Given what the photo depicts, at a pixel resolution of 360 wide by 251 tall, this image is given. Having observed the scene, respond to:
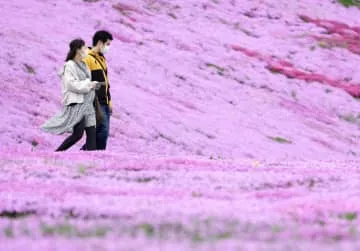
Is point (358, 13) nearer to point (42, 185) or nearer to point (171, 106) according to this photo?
point (171, 106)

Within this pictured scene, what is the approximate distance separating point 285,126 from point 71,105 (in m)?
18.0

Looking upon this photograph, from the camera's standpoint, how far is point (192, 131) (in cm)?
3083

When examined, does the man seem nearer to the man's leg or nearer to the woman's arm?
the man's leg

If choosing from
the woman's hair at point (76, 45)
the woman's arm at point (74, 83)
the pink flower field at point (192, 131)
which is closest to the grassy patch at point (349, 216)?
the pink flower field at point (192, 131)

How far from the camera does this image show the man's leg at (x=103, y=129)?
762 inches

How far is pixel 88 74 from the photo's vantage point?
18609 millimetres

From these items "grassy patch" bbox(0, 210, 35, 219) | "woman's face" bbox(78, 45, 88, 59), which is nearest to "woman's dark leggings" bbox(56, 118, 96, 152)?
"woman's face" bbox(78, 45, 88, 59)

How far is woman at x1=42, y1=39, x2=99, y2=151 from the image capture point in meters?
18.3

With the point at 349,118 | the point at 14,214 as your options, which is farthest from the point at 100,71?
the point at 349,118

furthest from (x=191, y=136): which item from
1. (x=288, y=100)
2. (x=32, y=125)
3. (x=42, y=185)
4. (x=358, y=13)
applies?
(x=358, y=13)

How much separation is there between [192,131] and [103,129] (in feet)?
37.8

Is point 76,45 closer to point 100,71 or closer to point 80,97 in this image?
point 80,97

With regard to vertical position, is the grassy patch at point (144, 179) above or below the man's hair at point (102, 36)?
below

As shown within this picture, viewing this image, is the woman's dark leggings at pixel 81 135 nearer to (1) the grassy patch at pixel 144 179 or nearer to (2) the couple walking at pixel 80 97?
(2) the couple walking at pixel 80 97
